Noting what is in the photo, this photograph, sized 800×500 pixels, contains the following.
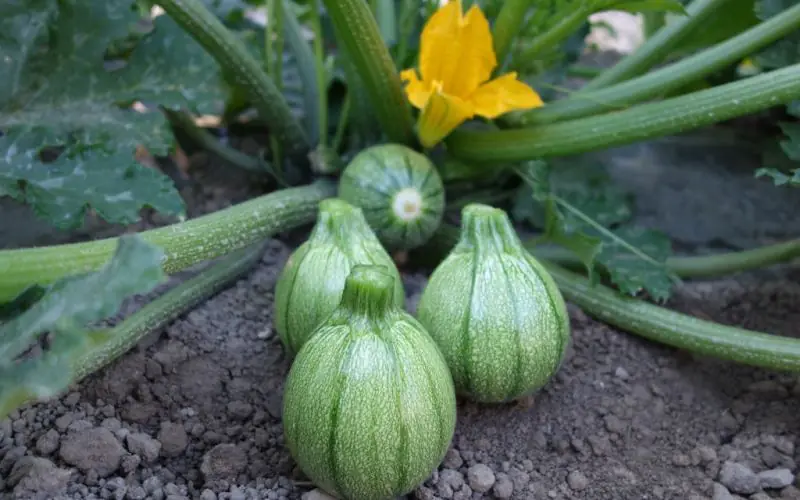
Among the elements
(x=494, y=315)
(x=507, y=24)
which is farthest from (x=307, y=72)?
(x=494, y=315)

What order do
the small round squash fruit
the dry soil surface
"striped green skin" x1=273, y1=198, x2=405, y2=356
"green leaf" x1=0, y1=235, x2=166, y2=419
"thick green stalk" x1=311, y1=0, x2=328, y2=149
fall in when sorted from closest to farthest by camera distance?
1. "green leaf" x1=0, y1=235, x2=166, y2=419
2. the small round squash fruit
3. the dry soil surface
4. "striped green skin" x1=273, y1=198, x2=405, y2=356
5. "thick green stalk" x1=311, y1=0, x2=328, y2=149

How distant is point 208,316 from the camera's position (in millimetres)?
1679

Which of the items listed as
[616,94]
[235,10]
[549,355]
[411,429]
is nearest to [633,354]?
[549,355]

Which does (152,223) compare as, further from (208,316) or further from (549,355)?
(549,355)

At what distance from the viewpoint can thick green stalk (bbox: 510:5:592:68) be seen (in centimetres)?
165

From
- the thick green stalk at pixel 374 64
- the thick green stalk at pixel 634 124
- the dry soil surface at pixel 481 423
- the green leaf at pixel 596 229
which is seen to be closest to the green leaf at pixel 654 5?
the thick green stalk at pixel 634 124

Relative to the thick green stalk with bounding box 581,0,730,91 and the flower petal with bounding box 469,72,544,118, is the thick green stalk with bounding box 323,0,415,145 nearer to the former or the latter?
the flower petal with bounding box 469,72,544,118

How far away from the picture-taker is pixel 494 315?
53.7 inches

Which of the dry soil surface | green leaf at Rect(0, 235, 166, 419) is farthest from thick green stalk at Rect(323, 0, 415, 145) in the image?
green leaf at Rect(0, 235, 166, 419)

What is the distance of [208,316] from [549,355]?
693mm

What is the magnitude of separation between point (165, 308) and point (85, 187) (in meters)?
0.26

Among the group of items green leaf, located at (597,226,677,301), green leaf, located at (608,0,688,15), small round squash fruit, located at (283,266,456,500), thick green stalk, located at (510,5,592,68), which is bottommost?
green leaf, located at (597,226,677,301)

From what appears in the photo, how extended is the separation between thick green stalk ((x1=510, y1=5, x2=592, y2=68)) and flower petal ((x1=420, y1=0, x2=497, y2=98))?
0.10 meters

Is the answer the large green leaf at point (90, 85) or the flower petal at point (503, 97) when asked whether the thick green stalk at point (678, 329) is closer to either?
the flower petal at point (503, 97)
